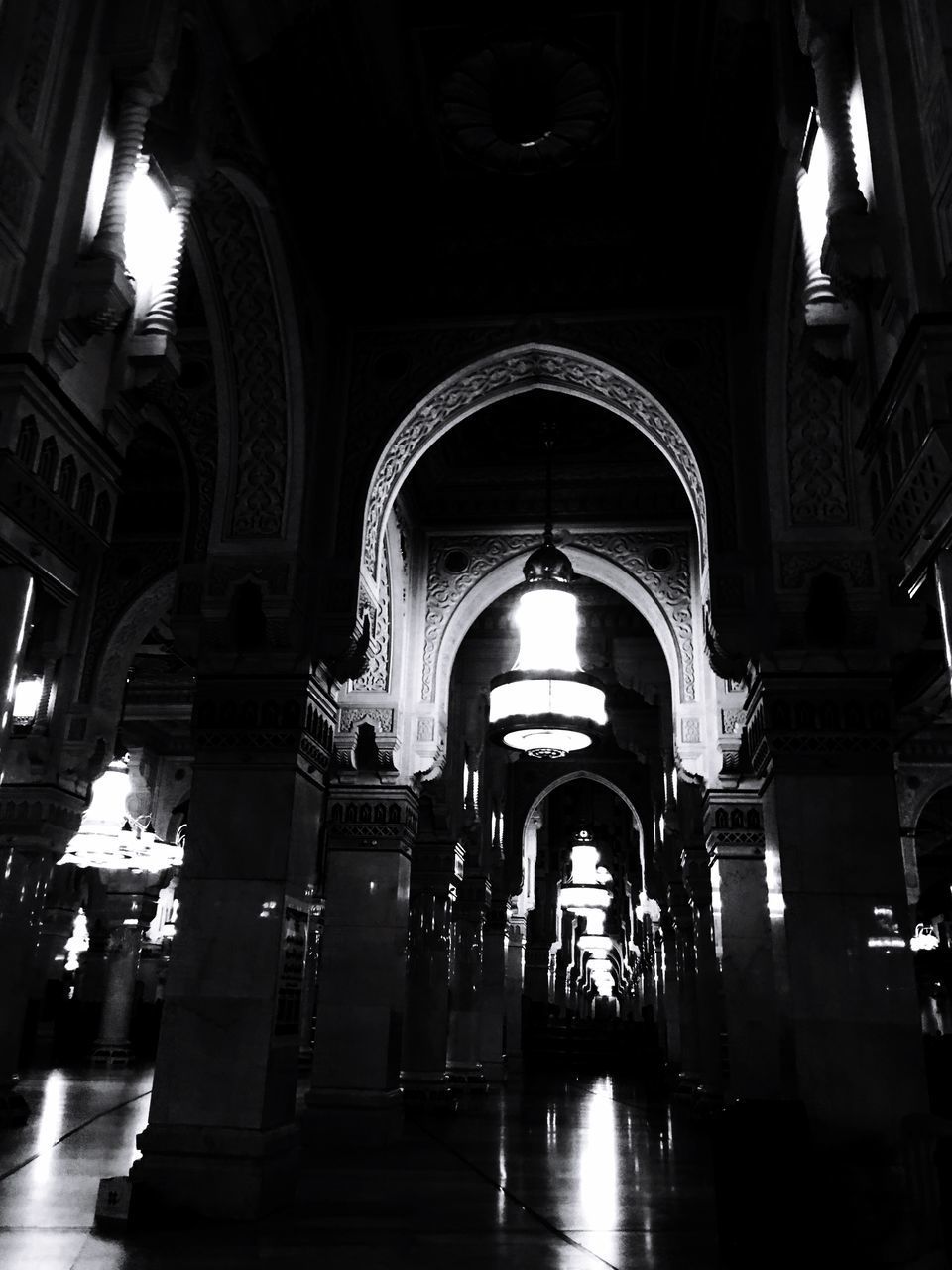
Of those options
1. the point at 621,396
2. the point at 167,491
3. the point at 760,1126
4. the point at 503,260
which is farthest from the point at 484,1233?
the point at 167,491

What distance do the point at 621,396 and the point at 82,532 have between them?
3.72m

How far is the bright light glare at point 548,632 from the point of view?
664 centimetres

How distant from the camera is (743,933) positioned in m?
8.14

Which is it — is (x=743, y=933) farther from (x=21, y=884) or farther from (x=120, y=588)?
(x=120, y=588)

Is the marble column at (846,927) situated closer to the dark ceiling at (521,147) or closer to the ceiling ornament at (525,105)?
the dark ceiling at (521,147)

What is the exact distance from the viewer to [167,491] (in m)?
9.38

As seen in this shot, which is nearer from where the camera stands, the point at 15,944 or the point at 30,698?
the point at 15,944

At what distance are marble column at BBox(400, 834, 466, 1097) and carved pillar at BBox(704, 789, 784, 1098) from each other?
103 inches

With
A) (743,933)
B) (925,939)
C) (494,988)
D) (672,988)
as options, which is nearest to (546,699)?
(743,933)

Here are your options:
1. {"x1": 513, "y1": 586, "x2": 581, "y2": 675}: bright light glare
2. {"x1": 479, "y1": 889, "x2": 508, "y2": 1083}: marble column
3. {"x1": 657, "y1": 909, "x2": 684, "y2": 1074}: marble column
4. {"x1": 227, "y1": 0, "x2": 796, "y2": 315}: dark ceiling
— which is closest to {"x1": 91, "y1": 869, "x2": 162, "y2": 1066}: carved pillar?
{"x1": 479, "y1": 889, "x2": 508, "y2": 1083}: marble column

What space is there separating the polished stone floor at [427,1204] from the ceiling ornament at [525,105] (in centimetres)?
484

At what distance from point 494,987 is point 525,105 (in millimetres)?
11272

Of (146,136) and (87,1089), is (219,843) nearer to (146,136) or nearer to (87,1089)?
(146,136)

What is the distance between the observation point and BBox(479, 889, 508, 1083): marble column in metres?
13.1
